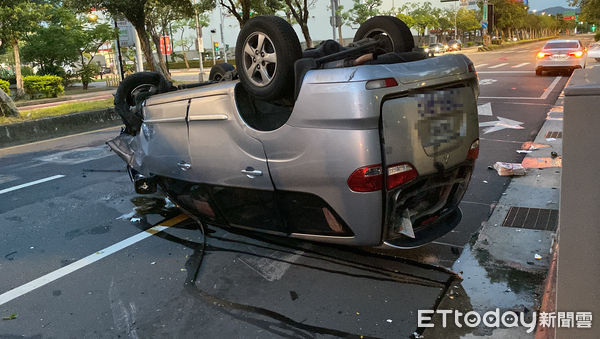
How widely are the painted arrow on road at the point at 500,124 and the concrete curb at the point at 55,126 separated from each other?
391 inches

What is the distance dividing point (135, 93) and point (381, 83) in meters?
3.68

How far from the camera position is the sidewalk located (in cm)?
339

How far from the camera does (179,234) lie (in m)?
5.04

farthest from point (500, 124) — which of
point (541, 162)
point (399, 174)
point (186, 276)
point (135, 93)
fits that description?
point (186, 276)

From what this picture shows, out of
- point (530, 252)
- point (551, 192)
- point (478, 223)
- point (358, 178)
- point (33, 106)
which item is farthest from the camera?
point (33, 106)

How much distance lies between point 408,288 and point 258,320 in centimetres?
117

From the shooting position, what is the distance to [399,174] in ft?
11.1

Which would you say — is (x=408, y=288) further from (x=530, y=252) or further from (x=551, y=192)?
(x=551, y=192)

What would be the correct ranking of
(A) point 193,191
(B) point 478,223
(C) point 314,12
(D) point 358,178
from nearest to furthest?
1. (D) point 358,178
2. (A) point 193,191
3. (B) point 478,223
4. (C) point 314,12

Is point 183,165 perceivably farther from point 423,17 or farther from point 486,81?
point 423,17

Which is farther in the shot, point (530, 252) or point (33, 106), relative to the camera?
point (33, 106)

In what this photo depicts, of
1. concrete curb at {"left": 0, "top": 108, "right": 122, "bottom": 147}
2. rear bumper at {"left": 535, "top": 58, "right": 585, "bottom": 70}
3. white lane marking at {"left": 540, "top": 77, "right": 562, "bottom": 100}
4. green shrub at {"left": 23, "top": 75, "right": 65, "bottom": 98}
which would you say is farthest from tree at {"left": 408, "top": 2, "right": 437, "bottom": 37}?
concrete curb at {"left": 0, "top": 108, "right": 122, "bottom": 147}

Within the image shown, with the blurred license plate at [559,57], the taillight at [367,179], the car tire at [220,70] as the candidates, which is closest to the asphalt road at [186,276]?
the taillight at [367,179]

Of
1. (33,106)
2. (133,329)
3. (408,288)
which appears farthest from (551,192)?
(33,106)
